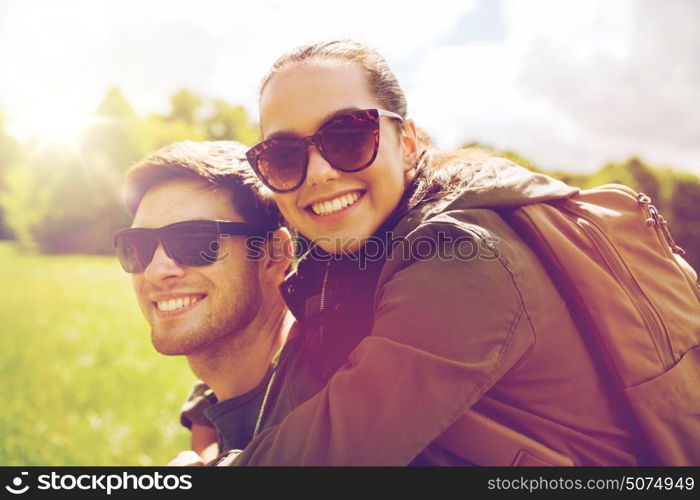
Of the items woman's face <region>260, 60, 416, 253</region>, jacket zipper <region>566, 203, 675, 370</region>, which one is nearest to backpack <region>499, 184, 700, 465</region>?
jacket zipper <region>566, 203, 675, 370</region>

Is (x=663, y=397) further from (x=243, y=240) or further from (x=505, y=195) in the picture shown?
(x=243, y=240)

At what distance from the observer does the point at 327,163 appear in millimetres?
2254

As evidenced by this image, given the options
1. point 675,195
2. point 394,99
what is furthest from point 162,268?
point 675,195

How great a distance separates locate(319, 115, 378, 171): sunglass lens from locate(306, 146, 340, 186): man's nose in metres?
0.03

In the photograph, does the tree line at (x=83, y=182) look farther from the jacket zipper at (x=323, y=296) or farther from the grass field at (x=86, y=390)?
the jacket zipper at (x=323, y=296)

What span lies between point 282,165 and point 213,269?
79cm

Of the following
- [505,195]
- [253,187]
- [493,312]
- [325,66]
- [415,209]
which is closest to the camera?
[493,312]

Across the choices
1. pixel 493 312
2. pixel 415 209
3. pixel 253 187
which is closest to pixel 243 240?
pixel 253 187

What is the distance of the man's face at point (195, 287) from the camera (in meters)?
2.77

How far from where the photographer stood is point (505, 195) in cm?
187

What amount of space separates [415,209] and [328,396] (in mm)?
784

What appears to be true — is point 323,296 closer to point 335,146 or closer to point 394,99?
point 335,146

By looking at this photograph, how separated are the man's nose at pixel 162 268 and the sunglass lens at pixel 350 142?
109cm

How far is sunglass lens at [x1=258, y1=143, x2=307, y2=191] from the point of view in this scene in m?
2.29
